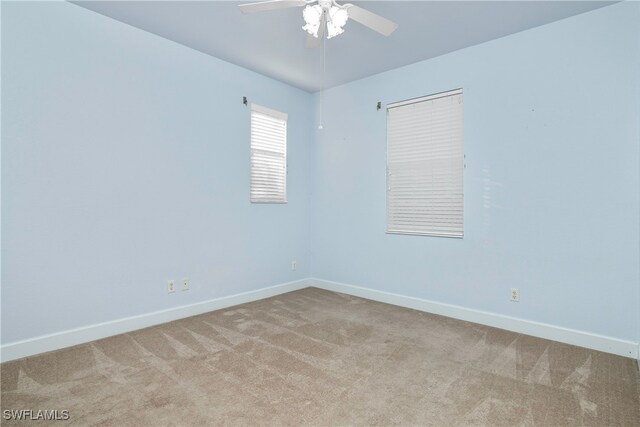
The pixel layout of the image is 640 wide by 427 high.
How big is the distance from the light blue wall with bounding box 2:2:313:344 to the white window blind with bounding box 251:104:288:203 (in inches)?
6.2

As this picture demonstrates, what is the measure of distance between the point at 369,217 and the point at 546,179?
6.25 feet

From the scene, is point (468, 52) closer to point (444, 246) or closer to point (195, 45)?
point (444, 246)

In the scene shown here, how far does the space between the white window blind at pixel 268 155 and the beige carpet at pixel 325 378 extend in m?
1.71

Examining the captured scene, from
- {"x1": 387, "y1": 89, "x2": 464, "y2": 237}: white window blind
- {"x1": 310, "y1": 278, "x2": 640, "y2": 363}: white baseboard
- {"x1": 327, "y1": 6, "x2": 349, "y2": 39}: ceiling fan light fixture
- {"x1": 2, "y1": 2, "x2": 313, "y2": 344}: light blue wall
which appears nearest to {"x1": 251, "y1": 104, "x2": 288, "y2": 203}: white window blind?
{"x1": 2, "y1": 2, "x2": 313, "y2": 344}: light blue wall

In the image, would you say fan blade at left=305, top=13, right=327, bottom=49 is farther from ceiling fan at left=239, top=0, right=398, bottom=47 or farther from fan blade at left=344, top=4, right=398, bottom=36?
fan blade at left=344, top=4, right=398, bottom=36

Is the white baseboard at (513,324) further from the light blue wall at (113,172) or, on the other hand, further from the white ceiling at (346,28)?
the white ceiling at (346,28)

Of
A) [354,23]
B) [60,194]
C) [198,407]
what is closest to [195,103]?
[60,194]

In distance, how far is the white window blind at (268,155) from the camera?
407cm

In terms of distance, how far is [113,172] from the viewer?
9.52ft

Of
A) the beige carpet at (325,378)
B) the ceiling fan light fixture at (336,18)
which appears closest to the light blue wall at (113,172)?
the beige carpet at (325,378)

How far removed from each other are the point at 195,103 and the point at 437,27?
2473 millimetres

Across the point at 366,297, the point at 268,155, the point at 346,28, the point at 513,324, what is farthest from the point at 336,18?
the point at 366,297

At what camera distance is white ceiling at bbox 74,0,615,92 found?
2672 mm

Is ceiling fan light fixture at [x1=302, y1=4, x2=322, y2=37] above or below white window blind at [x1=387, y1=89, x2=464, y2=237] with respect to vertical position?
above
